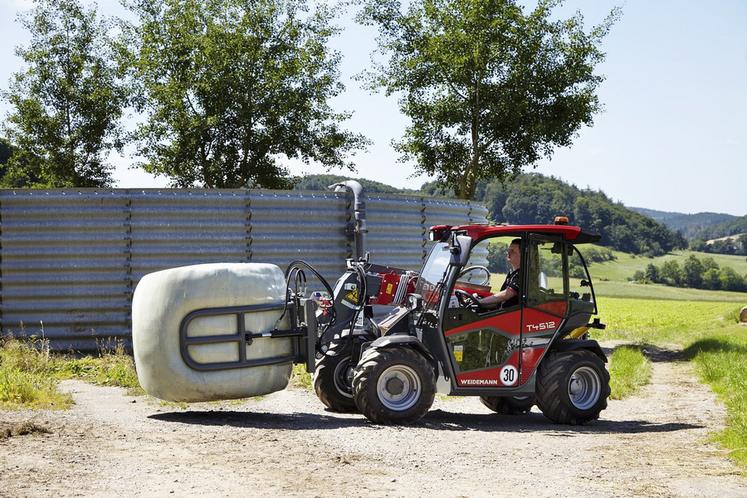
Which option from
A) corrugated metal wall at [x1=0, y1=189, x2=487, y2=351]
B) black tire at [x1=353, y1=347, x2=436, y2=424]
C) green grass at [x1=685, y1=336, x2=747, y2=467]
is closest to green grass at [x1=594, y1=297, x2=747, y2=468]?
green grass at [x1=685, y1=336, x2=747, y2=467]

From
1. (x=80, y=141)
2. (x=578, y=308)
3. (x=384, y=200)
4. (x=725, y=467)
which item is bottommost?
(x=725, y=467)

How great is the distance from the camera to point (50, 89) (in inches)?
1133

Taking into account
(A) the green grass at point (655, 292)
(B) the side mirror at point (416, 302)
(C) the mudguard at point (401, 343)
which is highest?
(B) the side mirror at point (416, 302)

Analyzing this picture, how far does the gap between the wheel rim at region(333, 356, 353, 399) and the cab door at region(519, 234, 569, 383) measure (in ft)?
5.84

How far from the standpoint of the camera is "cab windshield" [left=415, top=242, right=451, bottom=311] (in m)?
10.5

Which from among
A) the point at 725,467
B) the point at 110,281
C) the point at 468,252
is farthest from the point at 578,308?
the point at 110,281

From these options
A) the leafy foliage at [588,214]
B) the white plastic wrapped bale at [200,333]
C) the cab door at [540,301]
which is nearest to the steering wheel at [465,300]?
the cab door at [540,301]

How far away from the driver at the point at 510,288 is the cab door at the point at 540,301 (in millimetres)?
98

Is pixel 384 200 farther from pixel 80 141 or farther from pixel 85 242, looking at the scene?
pixel 80 141

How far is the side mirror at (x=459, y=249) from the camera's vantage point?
10.3 metres

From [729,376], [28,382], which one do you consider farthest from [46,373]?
[729,376]

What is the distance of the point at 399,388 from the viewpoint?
10.2m

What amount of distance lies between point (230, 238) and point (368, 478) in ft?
32.5

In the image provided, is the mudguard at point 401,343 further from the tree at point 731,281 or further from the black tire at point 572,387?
the tree at point 731,281
